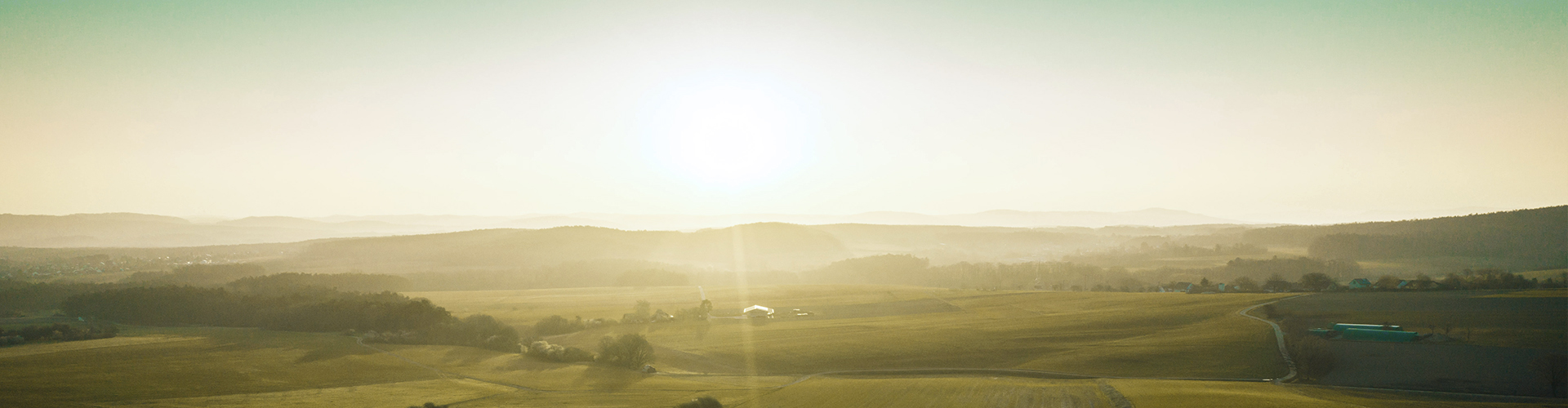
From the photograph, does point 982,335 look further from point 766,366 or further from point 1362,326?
point 1362,326

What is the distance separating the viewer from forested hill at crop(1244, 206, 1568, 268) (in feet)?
310

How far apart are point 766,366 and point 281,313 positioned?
48243 millimetres

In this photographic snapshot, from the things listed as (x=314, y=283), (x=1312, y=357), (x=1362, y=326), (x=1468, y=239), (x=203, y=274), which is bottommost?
(x=1312, y=357)

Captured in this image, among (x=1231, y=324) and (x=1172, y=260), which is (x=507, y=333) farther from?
(x=1172, y=260)

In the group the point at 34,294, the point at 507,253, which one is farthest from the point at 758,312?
the point at 507,253


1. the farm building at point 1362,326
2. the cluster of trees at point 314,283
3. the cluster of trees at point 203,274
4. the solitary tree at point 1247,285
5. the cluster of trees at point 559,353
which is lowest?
the cluster of trees at point 559,353

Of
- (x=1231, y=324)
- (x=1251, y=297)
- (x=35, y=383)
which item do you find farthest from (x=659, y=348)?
(x=1251, y=297)

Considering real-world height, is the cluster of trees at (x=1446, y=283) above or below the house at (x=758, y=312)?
above

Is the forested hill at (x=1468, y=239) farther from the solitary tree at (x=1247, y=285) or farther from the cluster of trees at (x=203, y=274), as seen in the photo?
the cluster of trees at (x=203, y=274)

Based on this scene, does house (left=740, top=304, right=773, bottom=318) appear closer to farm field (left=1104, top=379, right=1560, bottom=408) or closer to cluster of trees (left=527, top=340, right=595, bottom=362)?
cluster of trees (left=527, top=340, right=595, bottom=362)

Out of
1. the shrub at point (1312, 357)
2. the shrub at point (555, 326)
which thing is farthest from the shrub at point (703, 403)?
the shrub at point (555, 326)

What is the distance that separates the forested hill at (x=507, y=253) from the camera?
145625 millimetres

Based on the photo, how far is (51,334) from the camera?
47.9 meters

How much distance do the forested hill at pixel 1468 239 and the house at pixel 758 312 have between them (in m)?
99.1
